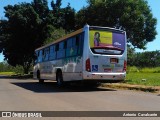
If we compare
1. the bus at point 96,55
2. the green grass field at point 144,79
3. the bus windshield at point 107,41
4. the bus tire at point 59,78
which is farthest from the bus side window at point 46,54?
the bus windshield at point 107,41

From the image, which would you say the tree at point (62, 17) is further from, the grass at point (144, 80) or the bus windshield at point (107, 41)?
the bus windshield at point (107, 41)

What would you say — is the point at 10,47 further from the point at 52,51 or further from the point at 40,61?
the point at 52,51

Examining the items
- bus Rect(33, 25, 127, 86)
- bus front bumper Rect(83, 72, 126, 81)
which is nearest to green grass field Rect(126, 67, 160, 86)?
bus front bumper Rect(83, 72, 126, 81)

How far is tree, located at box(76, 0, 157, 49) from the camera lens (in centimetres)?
3259

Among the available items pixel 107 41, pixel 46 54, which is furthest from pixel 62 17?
pixel 107 41

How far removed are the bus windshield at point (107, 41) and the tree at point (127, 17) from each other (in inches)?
509

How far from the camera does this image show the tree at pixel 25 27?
46.8 meters

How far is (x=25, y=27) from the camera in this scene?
4709 cm

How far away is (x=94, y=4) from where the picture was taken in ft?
111

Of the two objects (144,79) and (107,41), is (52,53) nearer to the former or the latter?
(107,41)

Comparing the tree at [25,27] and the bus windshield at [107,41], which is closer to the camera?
the bus windshield at [107,41]

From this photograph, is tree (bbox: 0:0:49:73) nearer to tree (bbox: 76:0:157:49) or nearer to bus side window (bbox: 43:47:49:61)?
tree (bbox: 76:0:157:49)

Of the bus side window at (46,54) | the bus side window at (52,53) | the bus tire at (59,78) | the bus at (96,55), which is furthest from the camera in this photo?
the bus side window at (46,54)

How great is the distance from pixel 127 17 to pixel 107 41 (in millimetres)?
13678
